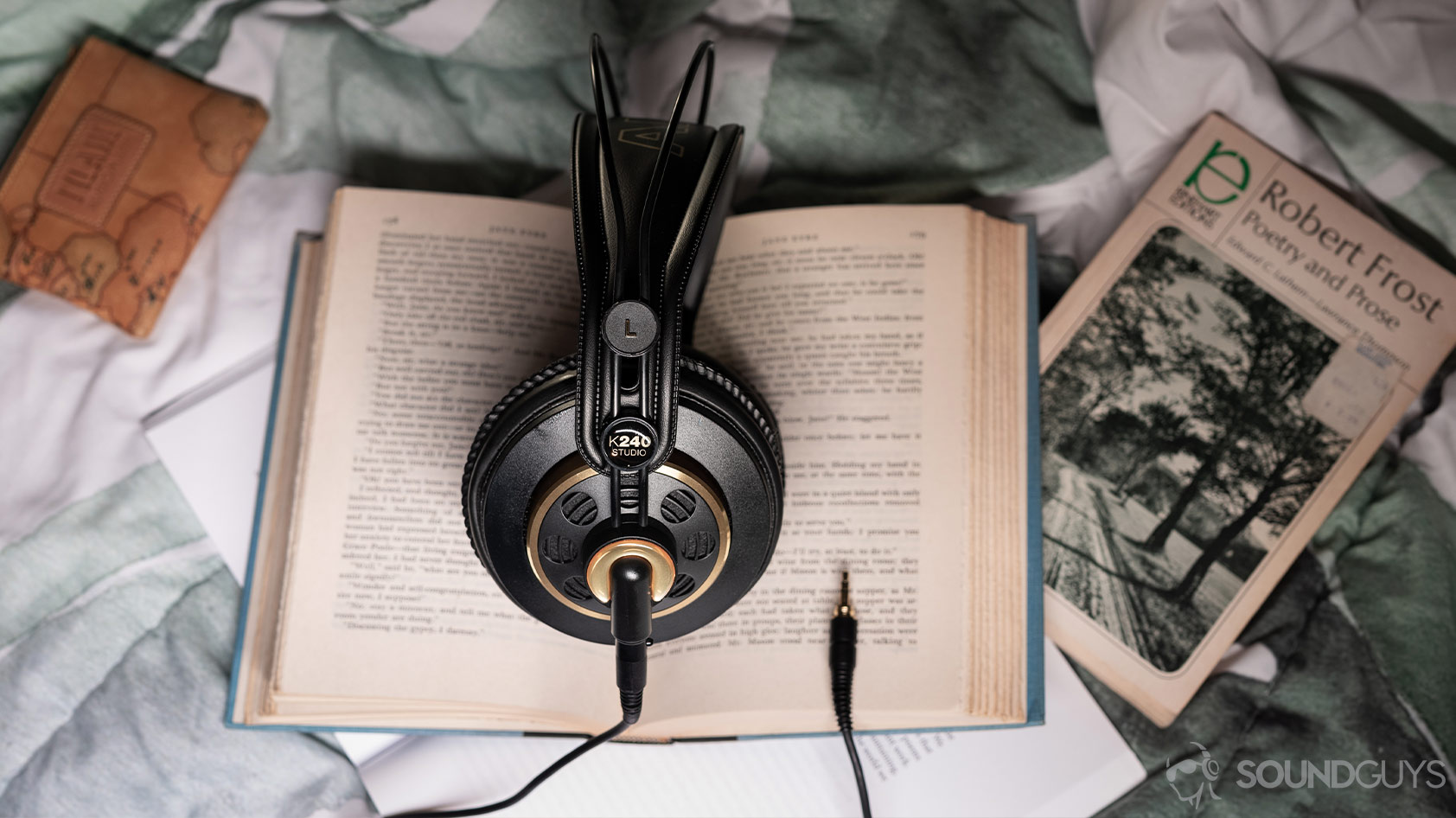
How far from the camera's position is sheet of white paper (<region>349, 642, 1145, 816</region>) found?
2.23 ft

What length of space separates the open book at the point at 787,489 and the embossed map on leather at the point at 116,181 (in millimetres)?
146

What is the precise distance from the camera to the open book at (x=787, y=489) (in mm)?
655

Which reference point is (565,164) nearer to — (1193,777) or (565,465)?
(565,465)

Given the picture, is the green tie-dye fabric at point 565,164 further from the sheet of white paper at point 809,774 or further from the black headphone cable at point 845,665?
the black headphone cable at point 845,665

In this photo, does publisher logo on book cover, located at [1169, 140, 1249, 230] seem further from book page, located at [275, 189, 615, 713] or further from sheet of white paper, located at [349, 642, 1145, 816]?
book page, located at [275, 189, 615, 713]

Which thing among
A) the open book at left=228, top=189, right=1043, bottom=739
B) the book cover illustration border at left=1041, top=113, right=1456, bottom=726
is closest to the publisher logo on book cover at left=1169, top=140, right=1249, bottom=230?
the book cover illustration border at left=1041, top=113, right=1456, bottom=726

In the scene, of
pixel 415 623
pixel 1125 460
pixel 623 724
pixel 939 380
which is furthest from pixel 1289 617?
pixel 415 623

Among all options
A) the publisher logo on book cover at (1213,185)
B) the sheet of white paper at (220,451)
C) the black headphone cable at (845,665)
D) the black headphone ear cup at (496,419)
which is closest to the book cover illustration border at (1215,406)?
the publisher logo on book cover at (1213,185)

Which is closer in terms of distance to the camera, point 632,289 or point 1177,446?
point 632,289

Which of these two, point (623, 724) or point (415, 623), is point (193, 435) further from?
point (623, 724)

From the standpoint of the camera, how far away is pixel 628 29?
811 mm

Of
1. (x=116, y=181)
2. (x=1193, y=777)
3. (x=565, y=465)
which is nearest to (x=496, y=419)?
(x=565, y=465)

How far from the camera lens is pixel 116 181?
0.73 meters

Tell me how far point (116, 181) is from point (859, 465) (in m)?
0.61
